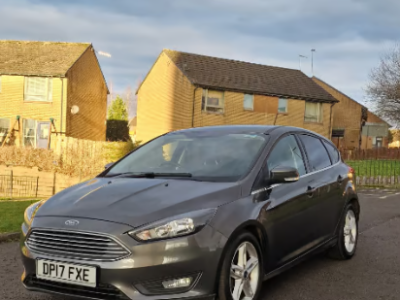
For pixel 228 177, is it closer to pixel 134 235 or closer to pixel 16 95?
pixel 134 235

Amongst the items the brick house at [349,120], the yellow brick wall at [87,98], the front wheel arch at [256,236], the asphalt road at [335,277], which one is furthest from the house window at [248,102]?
the front wheel arch at [256,236]

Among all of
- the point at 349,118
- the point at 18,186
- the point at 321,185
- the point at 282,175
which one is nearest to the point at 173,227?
the point at 282,175

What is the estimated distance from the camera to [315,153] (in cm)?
548

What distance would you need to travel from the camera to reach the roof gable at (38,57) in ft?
96.8

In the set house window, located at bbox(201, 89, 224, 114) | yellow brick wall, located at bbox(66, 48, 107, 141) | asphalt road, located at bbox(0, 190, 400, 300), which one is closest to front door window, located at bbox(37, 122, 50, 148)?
yellow brick wall, located at bbox(66, 48, 107, 141)

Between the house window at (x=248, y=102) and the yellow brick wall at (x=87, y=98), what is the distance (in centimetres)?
1104

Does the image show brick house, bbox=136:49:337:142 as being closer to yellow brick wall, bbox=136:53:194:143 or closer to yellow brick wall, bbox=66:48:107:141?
yellow brick wall, bbox=136:53:194:143

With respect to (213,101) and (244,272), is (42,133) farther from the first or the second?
(244,272)

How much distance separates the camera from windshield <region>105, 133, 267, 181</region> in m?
4.29

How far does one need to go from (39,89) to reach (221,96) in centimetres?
1170

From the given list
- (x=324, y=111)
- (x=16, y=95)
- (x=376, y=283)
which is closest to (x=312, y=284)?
(x=376, y=283)

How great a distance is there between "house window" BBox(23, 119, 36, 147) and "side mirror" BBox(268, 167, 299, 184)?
27660 mm

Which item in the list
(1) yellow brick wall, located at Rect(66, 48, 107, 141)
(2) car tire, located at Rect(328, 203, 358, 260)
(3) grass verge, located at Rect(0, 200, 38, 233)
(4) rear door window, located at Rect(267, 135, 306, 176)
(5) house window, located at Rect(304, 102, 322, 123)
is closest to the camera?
(4) rear door window, located at Rect(267, 135, 306, 176)

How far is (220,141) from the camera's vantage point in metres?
4.79
